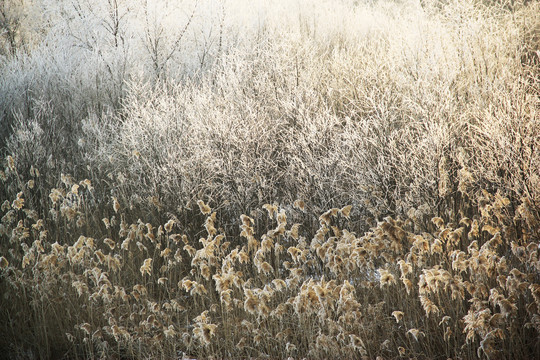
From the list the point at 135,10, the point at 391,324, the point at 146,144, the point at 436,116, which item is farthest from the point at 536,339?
the point at 135,10

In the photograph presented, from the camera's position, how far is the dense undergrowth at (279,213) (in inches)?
120

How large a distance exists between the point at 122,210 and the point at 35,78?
4.49 meters

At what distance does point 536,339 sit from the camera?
288cm

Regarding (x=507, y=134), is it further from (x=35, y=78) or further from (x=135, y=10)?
(x=135, y=10)

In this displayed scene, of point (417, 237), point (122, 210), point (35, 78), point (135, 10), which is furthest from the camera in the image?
point (135, 10)

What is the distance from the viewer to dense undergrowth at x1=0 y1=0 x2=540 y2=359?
3037mm

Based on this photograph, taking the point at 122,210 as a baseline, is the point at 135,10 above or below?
above

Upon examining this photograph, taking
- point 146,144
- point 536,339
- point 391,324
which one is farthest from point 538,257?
point 146,144

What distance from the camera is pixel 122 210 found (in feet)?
18.5

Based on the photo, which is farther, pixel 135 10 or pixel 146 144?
pixel 135 10

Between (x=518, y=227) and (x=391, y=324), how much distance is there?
1.53m

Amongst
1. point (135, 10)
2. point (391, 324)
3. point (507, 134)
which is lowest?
point (391, 324)

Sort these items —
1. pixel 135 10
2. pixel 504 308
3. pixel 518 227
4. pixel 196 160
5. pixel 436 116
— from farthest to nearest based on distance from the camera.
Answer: pixel 135 10 < pixel 196 160 < pixel 436 116 < pixel 518 227 < pixel 504 308

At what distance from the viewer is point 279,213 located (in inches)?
135
